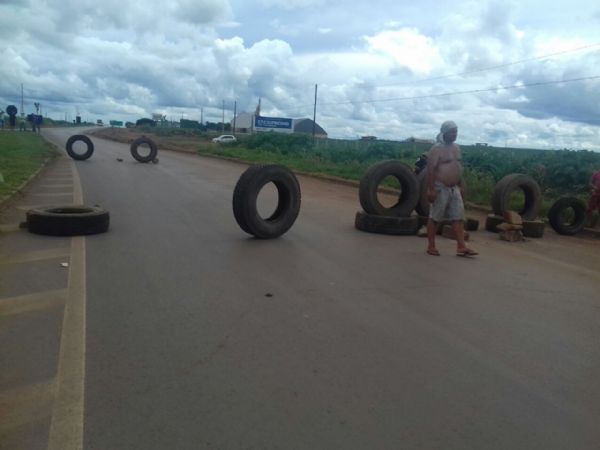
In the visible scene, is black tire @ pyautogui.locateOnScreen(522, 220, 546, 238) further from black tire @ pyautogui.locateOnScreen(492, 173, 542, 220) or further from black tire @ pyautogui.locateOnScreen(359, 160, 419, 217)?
black tire @ pyautogui.locateOnScreen(359, 160, 419, 217)

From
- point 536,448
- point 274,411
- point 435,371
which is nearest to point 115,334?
point 274,411

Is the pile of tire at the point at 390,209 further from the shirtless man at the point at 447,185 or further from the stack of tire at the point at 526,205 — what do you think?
the stack of tire at the point at 526,205

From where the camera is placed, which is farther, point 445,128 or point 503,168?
point 503,168

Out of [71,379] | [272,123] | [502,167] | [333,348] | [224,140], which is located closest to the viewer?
[71,379]

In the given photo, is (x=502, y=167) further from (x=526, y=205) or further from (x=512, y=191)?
(x=512, y=191)

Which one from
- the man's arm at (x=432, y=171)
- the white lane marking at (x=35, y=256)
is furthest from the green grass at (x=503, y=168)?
the white lane marking at (x=35, y=256)

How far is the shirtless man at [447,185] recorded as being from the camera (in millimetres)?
8281

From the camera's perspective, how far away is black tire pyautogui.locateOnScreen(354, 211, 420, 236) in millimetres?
10008

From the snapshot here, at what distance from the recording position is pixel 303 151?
39844 mm

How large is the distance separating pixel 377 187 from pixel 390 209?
0.49 m

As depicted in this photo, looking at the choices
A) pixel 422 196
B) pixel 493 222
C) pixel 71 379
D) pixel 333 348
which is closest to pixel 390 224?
pixel 422 196

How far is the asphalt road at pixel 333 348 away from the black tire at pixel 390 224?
4.97 ft

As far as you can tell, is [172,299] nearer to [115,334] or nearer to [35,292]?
[115,334]

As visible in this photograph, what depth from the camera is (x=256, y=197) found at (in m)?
8.85
